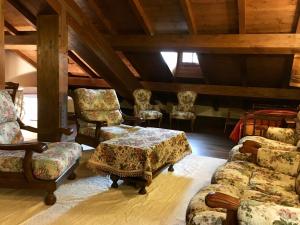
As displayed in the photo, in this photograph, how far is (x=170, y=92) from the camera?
25.9 feet

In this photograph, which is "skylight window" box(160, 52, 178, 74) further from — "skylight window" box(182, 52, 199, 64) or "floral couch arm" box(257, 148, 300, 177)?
"floral couch arm" box(257, 148, 300, 177)

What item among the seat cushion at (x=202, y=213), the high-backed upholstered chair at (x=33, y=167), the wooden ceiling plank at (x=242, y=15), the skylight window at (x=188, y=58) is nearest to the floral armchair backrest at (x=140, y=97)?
the skylight window at (x=188, y=58)

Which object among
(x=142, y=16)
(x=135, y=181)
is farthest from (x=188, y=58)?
(x=135, y=181)

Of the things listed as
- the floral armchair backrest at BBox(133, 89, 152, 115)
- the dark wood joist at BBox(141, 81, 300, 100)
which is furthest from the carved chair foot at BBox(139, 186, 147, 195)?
the dark wood joist at BBox(141, 81, 300, 100)

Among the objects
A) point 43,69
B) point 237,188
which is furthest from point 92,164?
point 43,69

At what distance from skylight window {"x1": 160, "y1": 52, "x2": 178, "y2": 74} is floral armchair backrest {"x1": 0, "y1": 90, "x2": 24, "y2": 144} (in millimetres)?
3913

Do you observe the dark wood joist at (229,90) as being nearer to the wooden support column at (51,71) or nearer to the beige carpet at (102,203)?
the wooden support column at (51,71)

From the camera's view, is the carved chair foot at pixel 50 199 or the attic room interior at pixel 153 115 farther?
the carved chair foot at pixel 50 199

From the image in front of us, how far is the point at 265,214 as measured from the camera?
4.34ft

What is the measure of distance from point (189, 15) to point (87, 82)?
177 inches

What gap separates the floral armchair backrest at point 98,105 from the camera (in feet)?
15.1

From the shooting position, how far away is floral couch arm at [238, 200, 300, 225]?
1.30 metres

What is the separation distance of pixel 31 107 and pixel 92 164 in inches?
221

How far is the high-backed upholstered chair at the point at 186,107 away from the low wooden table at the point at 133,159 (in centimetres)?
348
